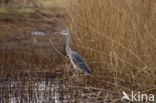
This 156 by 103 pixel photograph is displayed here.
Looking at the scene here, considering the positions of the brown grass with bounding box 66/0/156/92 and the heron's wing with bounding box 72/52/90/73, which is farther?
the heron's wing with bounding box 72/52/90/73

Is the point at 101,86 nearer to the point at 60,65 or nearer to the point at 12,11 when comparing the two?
the point at 60,65

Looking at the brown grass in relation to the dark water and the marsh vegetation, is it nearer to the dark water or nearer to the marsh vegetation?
the marsh vegetation

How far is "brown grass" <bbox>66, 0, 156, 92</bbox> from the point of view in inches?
211

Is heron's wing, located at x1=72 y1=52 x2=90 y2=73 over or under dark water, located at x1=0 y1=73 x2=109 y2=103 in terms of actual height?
over

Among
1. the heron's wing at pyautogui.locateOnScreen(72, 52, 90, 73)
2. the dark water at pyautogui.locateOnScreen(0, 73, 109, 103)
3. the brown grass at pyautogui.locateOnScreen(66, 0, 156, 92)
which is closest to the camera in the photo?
the brown grass at pyautogui.locateOnScreen(66, 0, 156, 92)

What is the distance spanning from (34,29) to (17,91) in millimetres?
7205

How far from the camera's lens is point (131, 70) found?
5.77m

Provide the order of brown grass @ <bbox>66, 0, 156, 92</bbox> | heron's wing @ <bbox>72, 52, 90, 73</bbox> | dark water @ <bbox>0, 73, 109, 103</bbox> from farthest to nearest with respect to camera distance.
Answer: heron's wing @ <bbox>72, 52, 90, 73</bbox> < dark water @ <bbox>0, 73, 109, 103</bbox> < brown grass @ <bbox>66, 0, 156, 92</bbox>

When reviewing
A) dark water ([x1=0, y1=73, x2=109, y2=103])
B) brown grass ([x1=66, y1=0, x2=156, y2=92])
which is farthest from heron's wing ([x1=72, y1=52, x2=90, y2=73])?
dark water ([x1=0, y1=73, x2=109, y2=103])

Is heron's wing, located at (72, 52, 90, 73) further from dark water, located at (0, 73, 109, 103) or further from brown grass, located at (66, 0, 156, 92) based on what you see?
dark water, located at (0, 73, 109, 103)

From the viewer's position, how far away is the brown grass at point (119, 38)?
536 cm

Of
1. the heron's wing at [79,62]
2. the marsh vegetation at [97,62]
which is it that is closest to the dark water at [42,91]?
the marsh vegetation at [97,62]

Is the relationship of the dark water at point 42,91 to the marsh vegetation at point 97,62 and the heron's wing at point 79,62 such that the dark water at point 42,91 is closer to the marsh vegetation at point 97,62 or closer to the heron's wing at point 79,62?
the marsh vegetation at point 97,62

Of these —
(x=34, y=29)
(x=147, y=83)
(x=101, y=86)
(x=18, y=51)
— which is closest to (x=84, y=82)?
(x=101, y=86)
